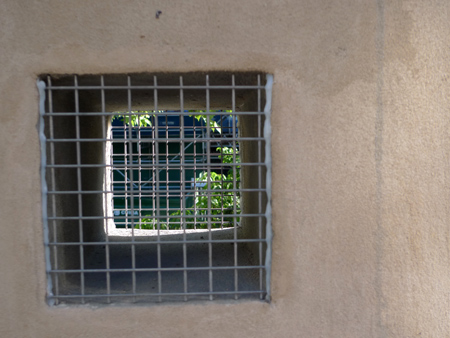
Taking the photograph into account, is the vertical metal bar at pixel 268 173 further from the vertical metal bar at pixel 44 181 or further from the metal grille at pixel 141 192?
the vertical metal bar at pixel 44 181

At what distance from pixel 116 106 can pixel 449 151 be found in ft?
10.2

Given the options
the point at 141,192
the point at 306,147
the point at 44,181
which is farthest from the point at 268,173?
the point at 44,181

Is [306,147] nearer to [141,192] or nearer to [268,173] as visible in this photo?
[268,173]

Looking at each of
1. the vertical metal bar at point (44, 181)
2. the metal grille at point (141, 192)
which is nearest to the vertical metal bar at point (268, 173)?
the metal grille at point (141, 192)

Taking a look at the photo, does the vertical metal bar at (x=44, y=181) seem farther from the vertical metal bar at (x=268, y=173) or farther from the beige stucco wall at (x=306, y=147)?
the vertical metal bar at (x=268, y=173)

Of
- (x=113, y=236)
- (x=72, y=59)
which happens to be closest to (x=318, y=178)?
(x=72, y=59)

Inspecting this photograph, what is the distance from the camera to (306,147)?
2271 millimetres

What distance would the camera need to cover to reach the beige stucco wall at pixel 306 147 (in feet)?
7.27

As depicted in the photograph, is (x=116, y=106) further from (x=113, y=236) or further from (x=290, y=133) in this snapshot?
(x=290, y=133)

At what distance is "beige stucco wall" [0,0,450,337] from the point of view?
2215mm

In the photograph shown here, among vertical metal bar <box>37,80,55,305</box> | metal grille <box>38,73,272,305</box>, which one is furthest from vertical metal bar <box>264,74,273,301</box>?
vertical metal bar <box>37,80,55,305</box>

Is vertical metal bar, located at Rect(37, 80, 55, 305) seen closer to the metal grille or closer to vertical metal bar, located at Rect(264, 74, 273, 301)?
the metal grille

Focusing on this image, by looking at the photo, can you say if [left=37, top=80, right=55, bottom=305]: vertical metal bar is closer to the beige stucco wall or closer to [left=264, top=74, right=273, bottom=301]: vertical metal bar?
the beige stucco wall

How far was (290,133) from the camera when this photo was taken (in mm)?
2270
